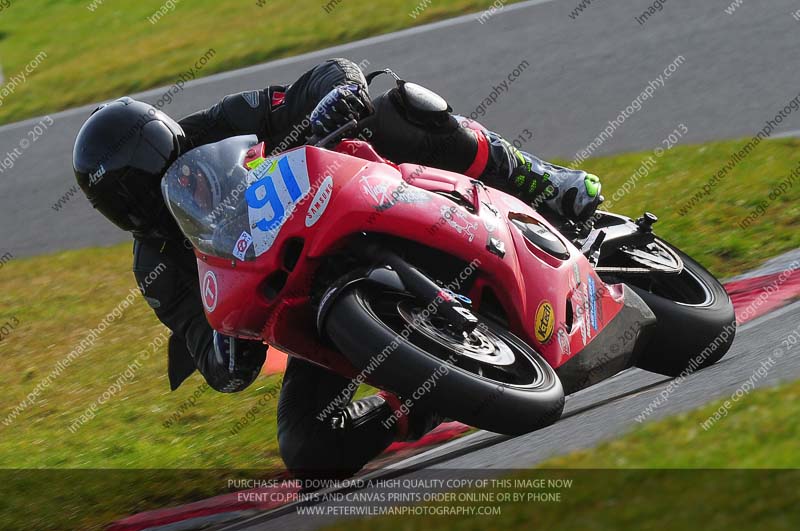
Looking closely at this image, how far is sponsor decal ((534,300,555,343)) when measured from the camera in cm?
404

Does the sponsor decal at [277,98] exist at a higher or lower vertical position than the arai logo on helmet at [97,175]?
higher

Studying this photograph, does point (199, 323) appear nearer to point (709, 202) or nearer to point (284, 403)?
point (284, 403)

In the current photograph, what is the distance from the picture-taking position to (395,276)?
3596 mm

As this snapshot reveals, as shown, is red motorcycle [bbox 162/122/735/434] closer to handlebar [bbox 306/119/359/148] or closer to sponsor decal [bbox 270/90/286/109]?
handlebar [bbox 306/119/359/148]

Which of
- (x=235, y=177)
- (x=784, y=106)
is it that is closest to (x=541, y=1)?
(x=784, y=106)

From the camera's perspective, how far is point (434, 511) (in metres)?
3.41

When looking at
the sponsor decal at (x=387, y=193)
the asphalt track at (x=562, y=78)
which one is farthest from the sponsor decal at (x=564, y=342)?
the asphalt track at (x=562, y=78)

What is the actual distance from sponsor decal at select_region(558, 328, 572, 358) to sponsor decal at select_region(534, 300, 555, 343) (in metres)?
0.06

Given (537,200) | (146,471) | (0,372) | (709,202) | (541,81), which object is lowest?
(0,372)

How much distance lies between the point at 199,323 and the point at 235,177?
1.05 m

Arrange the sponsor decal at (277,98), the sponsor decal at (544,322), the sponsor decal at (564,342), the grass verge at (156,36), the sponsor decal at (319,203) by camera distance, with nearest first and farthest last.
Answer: the sponsor decal at (319,203), the sponsor decal at (544,322), the sponsor decal at (564,342), the sponsor decal at (277,98), the grass verge at (156,36)

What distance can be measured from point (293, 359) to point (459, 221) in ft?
4.90

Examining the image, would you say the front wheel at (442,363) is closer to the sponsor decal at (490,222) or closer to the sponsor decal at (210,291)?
the sponsor decal at (490,222)

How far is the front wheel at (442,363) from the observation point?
337cm
